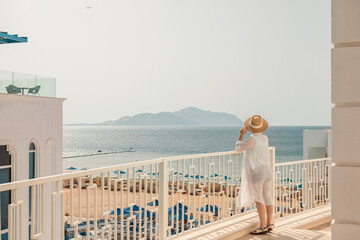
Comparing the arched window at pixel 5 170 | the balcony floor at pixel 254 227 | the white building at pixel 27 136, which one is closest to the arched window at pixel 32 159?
the white building at pixel 27 136

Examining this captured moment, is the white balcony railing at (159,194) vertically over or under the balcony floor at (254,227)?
over

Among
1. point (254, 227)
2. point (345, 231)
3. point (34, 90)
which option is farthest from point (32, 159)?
point (345, 231)

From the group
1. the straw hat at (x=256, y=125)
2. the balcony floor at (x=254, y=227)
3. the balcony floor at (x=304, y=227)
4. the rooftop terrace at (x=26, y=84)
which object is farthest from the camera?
the rooftop terrace at (x=26, y=84)

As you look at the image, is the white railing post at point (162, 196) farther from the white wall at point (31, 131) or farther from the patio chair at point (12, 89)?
the patio chair at point (12, 89)

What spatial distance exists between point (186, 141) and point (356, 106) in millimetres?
86897

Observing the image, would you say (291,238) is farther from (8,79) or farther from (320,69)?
(320,69)

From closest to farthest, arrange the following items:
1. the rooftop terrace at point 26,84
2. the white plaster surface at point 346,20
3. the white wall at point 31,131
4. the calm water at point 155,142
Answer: the white plaster surface at point 346,20 → the rooftop terrace at point 26,84 → the white wall at point 31,131 → the calm water at point 155,142

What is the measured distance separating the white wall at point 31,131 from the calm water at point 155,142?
155 feet

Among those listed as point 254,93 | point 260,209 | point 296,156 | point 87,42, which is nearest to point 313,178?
point 260,209

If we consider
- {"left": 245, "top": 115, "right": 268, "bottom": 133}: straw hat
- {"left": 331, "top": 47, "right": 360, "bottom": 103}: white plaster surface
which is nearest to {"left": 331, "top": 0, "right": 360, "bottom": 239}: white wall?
{"left": 331, "top": 47, "right": 360, "bottom": 103}: white plaster surface

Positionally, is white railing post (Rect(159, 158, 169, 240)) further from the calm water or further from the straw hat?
the calm water

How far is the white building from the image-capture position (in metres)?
16.0

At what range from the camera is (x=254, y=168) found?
5637 millimetres

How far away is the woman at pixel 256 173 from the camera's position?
563 cm
